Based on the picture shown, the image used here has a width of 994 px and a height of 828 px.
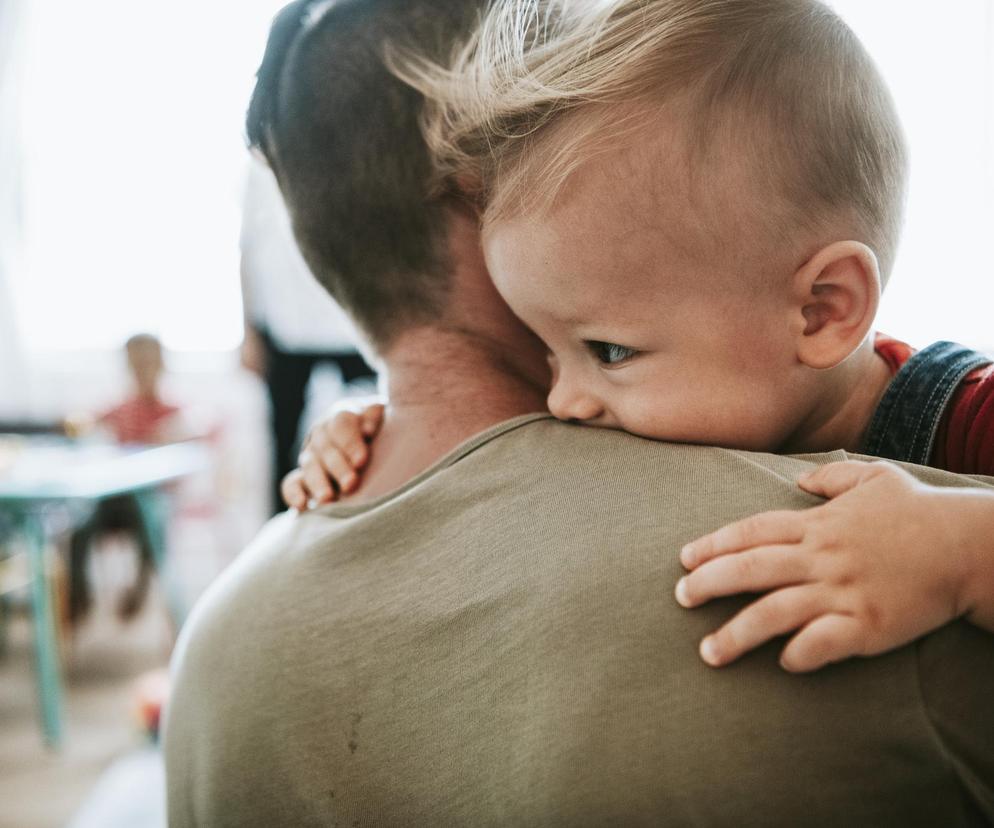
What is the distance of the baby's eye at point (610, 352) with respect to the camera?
0.80m

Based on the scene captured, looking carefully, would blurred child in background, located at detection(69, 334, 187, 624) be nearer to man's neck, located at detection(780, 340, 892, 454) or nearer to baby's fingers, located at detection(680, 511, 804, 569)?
man's neck, located at detection(780, 340, 892, 454)

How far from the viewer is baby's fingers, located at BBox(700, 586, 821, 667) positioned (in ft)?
1.73

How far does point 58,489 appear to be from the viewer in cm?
283

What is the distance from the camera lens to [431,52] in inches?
32.5

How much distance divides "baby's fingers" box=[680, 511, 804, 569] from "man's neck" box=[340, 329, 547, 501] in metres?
0.29

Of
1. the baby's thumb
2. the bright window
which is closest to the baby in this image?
the baby's thumb

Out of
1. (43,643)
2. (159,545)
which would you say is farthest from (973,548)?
(159,545)

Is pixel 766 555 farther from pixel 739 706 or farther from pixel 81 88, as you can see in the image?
pixel 81 88

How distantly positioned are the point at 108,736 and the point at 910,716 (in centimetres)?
309

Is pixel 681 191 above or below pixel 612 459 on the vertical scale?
above

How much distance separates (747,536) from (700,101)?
343mm

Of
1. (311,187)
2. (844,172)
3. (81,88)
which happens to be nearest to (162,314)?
(81,88)

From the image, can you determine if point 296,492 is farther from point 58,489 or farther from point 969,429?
point 58,489

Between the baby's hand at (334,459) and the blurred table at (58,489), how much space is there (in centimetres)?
216
